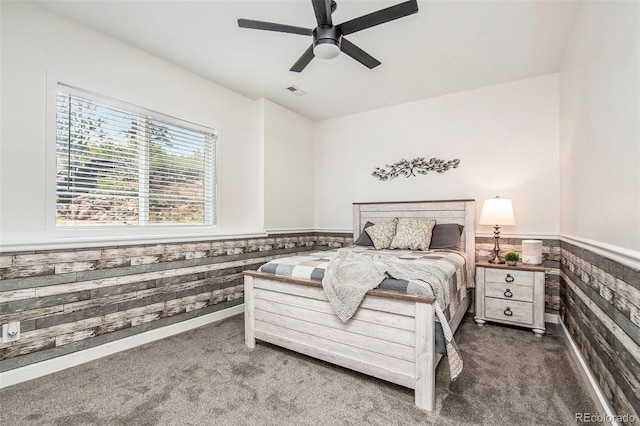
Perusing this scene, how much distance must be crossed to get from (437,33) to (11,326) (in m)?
3.81

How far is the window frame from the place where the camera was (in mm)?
2234

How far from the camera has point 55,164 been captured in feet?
7.42

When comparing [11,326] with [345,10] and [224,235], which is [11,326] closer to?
[224,235]

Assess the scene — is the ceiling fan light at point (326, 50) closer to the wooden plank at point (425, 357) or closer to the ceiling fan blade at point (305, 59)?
the ceiling fan blade at point (305, 59)

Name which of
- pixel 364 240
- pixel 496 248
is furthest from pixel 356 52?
pixel 496 248

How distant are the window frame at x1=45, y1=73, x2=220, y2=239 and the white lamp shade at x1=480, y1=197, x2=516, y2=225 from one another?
3.01m

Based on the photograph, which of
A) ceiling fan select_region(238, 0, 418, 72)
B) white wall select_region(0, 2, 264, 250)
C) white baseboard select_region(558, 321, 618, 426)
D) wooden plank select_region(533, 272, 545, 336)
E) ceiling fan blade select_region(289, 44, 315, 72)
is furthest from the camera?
wooden plank select_region(533, 272, 545, 336)

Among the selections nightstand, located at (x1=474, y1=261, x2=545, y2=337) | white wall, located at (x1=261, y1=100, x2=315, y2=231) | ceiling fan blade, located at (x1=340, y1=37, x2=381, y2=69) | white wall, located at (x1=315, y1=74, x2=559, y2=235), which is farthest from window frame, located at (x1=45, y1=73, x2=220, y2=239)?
nightstand, located at (x1=474, y1=261, x2=545, y2=337)

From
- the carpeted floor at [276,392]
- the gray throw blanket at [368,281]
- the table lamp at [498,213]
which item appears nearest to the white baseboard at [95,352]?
the carpeted floor at [276,392]

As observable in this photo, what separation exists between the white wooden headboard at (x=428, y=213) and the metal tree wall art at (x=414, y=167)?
0.42 metres

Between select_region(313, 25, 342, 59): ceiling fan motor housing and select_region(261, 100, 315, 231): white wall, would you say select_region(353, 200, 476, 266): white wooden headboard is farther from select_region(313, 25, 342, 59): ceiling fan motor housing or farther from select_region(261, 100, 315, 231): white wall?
select_region(313, 25, 342, 59): ceiling fan motor housing

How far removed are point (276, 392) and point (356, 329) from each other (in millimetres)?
641

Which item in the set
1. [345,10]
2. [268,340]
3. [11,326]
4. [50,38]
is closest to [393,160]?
[345,10]

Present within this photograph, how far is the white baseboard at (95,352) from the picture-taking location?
78.6 inches
